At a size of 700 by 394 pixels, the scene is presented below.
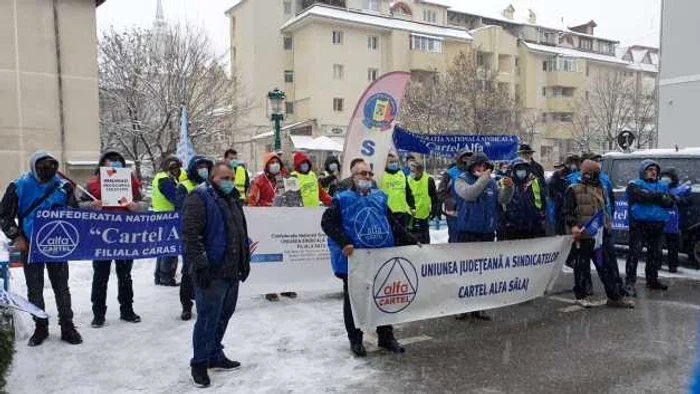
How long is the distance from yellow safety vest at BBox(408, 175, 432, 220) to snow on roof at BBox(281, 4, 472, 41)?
108 ft

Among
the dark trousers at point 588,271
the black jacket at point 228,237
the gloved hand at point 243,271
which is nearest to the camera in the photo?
the black jacket at point 228,237

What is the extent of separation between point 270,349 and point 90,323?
2394 mm

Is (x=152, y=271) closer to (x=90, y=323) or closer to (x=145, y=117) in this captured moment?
(x=90, y=323)

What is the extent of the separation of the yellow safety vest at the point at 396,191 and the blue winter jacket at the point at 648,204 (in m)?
3.11

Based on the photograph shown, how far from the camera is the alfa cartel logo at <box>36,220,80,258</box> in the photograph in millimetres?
5859

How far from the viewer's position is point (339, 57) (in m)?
42.3

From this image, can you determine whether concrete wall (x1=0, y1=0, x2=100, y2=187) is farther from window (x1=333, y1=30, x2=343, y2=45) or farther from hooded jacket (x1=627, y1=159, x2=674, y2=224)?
window (x1=333, y1=30, x2=343, y2=45)

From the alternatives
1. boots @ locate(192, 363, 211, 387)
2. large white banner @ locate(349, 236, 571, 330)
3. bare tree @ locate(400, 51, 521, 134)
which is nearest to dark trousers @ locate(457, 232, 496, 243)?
large white banner @ locate(349, 236, 571, 330)

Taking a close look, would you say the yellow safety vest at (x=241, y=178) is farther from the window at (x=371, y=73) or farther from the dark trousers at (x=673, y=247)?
the window at (x=371, y=73)

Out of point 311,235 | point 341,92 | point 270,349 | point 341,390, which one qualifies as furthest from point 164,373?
point 341,92

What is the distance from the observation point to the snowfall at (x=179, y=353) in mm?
4840

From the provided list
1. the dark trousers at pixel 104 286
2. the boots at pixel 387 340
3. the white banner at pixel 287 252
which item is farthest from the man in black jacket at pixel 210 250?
the white banner at pixel 287 252

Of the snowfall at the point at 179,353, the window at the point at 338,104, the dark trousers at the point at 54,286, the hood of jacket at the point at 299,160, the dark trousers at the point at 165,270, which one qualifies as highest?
the window at the point at 338,104

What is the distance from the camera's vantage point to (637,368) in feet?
16.7
